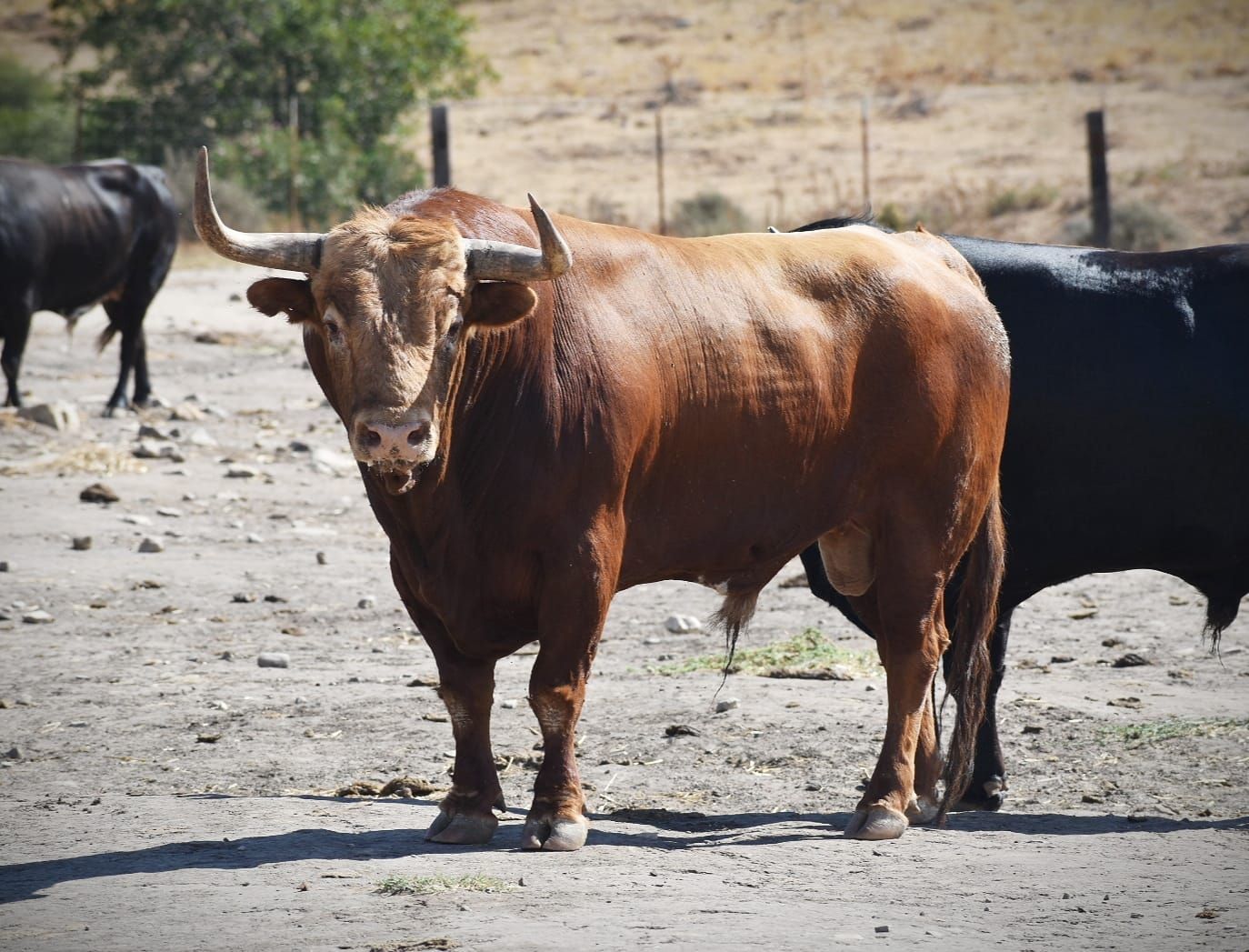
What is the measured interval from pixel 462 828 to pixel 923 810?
1.77m

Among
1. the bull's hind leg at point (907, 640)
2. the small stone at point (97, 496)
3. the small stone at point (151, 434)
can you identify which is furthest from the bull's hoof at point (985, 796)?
the small stone at point (151, 434)

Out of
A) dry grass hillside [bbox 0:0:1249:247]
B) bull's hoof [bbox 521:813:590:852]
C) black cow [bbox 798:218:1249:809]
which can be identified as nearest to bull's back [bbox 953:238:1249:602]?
black cow [bbox 798:218:1249:809]

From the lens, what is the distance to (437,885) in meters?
4.82

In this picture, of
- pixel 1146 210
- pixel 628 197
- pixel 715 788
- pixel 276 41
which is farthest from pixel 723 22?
pixel 715 788

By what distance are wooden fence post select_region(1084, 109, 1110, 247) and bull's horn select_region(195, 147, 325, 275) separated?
16968 millimetres

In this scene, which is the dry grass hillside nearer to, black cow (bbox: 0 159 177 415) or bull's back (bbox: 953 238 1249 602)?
black cow (bbox: 0 159 177 415)

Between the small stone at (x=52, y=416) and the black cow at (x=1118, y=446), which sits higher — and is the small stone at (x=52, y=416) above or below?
below

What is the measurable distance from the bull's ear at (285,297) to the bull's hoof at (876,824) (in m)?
2.47

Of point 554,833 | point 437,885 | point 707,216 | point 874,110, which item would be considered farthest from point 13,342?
point 874,110

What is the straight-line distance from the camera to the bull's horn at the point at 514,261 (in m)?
5.07

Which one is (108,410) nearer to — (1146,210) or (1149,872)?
(1149,872)

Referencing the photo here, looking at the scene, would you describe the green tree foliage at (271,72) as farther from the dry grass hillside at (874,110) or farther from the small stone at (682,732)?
A: the small stone at (682,732)

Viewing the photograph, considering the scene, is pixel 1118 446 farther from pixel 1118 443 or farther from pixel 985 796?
pixel 985 796

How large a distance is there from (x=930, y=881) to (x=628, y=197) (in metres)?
30.5
